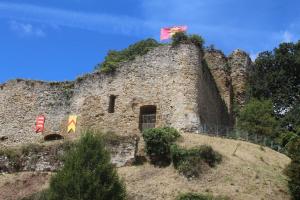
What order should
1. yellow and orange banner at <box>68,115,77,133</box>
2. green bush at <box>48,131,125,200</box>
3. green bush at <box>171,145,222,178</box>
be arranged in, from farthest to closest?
1. yellow and orange banner at <box>68,115,77,133</box>
2. green bush at <box>171,145,222,178</box>
3. green bush at <box>48,131,125,200</box>

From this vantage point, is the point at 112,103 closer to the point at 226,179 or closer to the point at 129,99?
the point at 129,99

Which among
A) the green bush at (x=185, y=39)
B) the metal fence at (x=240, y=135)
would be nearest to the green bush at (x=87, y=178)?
the metal fence at (x=240, y=135)

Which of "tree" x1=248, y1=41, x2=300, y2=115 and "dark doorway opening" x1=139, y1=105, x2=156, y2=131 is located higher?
"tree" x1=248, y1=41, x2=300, y2=115

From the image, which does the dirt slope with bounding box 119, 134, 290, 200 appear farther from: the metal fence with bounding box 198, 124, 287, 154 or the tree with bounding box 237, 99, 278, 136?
the tree with bounding box 237, 99, 278, 136

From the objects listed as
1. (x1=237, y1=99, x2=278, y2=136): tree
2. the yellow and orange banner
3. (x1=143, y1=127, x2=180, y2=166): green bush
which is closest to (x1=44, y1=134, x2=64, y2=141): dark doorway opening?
the yellow and orange banner

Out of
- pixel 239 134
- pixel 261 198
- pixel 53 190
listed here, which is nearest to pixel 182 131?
pixel 239 134

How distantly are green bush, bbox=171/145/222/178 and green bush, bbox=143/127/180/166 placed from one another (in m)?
0.58

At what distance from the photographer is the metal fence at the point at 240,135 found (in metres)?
29.5

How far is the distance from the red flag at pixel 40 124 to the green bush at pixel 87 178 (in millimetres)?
12429

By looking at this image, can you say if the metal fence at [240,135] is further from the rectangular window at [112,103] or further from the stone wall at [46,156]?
the rectangular window at [112,103]

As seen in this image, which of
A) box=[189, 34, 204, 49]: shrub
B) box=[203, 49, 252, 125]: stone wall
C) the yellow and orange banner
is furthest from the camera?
box=[203, 49, 252, 125]: stone wall

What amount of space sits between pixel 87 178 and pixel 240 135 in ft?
38.2

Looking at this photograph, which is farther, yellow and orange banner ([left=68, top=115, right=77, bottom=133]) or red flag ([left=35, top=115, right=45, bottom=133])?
red flag ([left=35, top=115, right=45, bottom=133])

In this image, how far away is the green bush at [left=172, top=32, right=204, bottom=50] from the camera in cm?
3186
